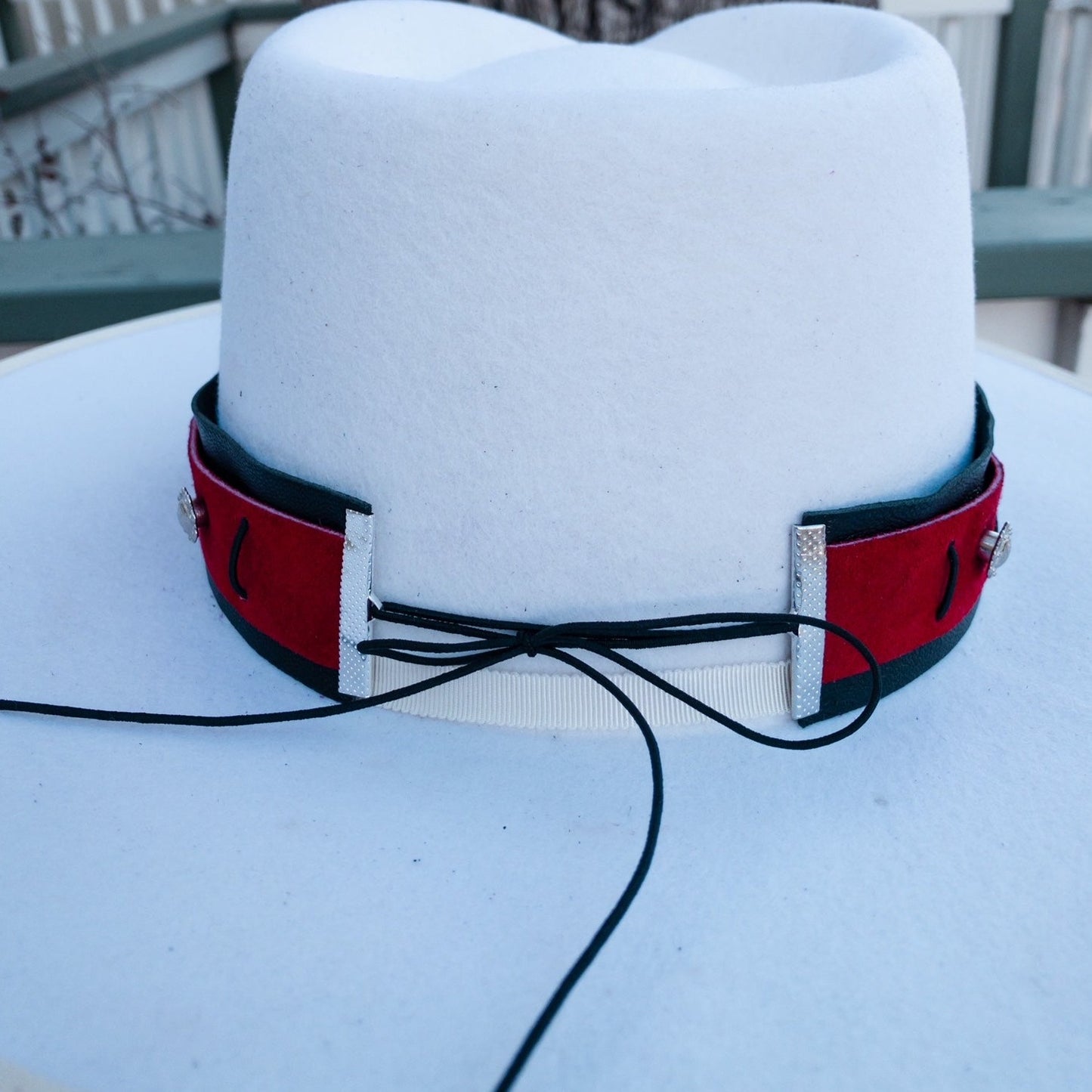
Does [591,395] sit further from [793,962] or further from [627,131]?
[793,962]

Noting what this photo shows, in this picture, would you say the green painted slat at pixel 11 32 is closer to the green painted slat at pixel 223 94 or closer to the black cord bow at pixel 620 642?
the green painted slat at pixel 223 94

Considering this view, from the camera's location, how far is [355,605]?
0.56 meters

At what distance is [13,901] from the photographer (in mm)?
485

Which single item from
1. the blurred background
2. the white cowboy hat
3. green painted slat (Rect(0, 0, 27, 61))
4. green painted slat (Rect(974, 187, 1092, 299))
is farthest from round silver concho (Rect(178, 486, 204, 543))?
green painted slat (Rect(0, 0, 27, 61))

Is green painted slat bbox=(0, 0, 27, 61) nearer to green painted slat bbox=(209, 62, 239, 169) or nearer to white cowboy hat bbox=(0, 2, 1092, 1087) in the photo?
green painted slat bbox=(209, 62, 239, 169)

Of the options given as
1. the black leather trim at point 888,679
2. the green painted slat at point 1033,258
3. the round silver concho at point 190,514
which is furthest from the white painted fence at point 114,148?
the black leather trim at point 888,679

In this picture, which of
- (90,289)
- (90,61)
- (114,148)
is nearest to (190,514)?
(90,289)

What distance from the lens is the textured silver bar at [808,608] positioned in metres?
0.53

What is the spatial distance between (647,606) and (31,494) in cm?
52

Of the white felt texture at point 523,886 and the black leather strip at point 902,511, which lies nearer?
the white felt texture at point 523,886

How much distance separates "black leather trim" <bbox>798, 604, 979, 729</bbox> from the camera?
57 centimetres

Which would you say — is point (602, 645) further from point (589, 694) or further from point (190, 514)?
point (190, 514)

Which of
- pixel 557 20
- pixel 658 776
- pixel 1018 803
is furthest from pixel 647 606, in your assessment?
pixel 557 20

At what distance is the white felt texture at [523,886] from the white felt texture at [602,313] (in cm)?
9
